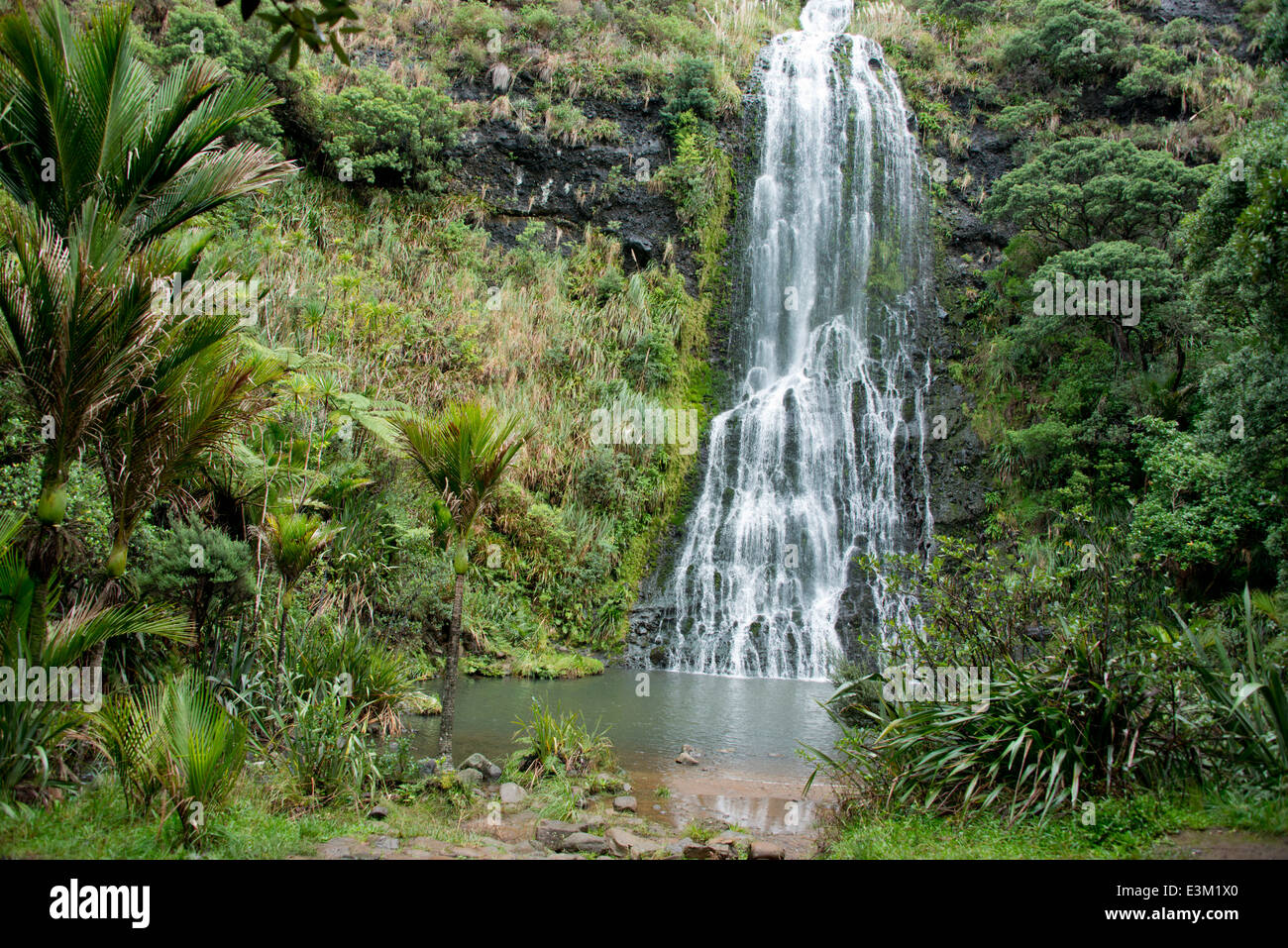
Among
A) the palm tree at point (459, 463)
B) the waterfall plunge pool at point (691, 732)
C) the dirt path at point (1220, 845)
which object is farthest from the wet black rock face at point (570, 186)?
the dirt path at point (1220, 845)

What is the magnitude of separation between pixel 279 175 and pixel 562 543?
29.4ft

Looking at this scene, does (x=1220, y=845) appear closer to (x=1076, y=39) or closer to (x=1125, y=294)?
(x=1125, y=294)

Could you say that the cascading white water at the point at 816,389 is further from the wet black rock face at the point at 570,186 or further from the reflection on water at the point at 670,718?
the wet black rock face at the point at 570,186

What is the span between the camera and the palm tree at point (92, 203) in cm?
438

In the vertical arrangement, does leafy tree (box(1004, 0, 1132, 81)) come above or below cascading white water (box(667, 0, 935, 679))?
above

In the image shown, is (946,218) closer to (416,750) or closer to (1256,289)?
(1256,289)

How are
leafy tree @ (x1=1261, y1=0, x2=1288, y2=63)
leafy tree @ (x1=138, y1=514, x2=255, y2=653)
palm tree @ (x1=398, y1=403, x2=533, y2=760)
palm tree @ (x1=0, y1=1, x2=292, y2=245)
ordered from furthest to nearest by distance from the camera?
1. leafy tree @ (x1=1261, y1=0, x2=1288, y2=63)
2. palm tree @ (x1=398, y1=403, x2=533, y2=760)
3. leafy tree @ (x1=138, y1=514, x2=255, y2=653)
4. palm tree @ (x1=0, y1=1, x2=292, y2=245)

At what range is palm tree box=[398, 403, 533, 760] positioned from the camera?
614 cm

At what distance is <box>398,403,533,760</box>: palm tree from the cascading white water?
23.5 feet

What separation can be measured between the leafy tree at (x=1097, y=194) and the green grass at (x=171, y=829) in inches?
615

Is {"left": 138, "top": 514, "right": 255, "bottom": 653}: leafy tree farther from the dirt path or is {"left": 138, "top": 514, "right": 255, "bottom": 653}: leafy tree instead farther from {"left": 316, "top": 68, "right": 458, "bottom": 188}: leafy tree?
{"left": 316, "top": 68, "right": 458, "bottom": 188}: leafy tree

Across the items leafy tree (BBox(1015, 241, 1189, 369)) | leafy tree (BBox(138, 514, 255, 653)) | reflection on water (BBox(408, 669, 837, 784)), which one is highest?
leafy tree (BBox(1015, 241, 1189, 369))

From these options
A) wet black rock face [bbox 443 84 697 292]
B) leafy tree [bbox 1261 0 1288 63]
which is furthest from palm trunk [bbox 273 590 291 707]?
Answer: wet black rock face [bbox 443 84 697 292]

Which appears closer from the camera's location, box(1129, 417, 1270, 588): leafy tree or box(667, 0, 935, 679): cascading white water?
box(1129, 417, 1270, 588): leafy tree
